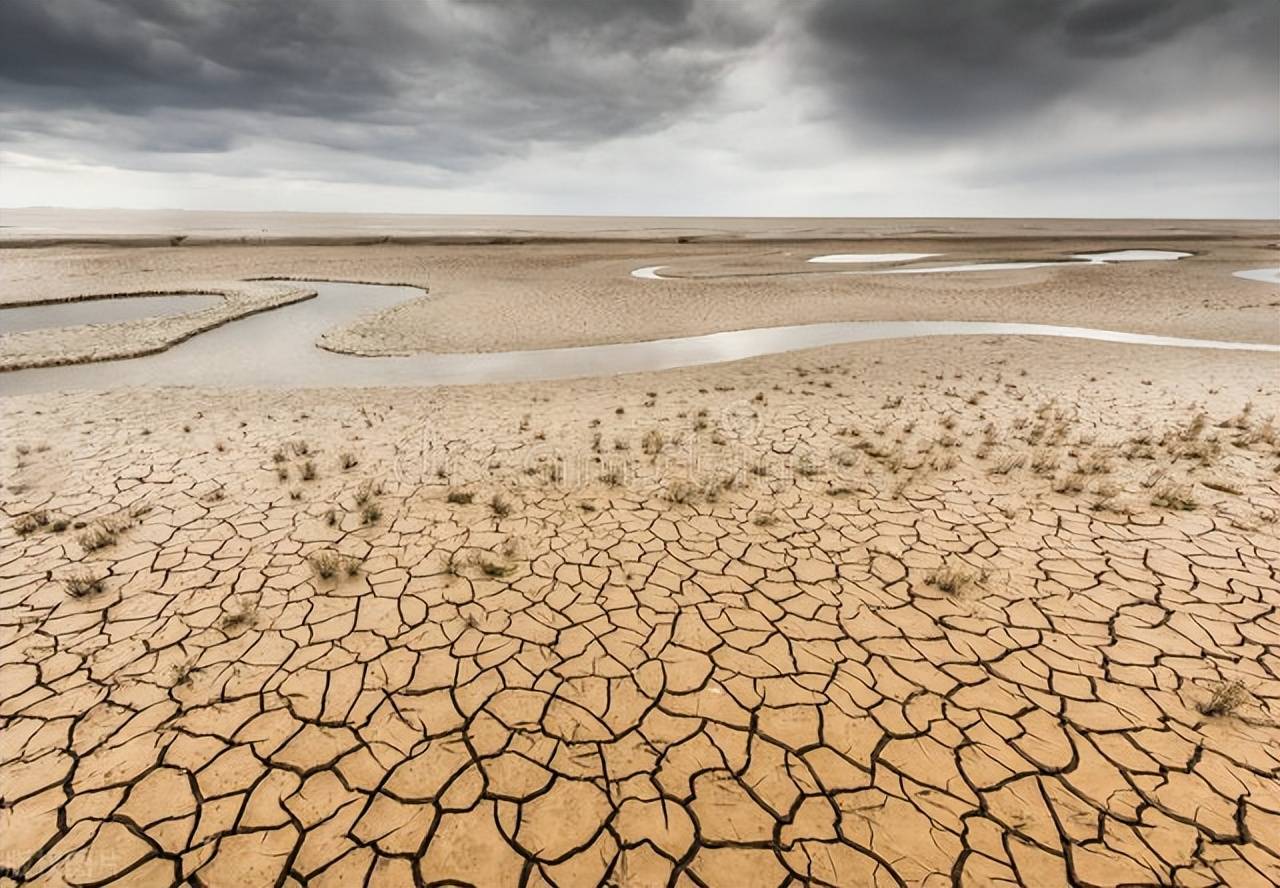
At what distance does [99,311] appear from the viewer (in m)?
17.8

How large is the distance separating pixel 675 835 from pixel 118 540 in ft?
19.7

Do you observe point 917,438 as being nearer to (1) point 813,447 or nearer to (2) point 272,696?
(1) point 813,447

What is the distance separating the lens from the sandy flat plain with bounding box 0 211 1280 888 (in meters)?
2.85

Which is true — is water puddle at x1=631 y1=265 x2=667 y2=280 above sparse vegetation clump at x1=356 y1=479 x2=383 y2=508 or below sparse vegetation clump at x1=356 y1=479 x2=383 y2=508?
above

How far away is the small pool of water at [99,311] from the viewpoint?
1597 cm

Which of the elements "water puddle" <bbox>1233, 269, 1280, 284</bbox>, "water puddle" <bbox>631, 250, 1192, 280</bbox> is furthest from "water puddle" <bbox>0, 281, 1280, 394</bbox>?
"water puddle" <bbox>1233, 269, 1280, 284</bbox>

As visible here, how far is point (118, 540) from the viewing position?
17.7ft

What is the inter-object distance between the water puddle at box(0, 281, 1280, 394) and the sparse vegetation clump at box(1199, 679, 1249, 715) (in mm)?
9985

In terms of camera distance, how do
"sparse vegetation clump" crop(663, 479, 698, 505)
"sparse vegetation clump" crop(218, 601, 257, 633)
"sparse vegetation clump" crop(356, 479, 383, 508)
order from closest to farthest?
"sparse vegetation clump" crop(218, 601, 257, 633)
"sparse vegetation clump" crop(356, 479, 383, 508)
"sparse vegetation clump" crop(663, 479, 698, 505)

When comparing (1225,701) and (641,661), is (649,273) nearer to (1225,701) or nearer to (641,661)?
(641,661)

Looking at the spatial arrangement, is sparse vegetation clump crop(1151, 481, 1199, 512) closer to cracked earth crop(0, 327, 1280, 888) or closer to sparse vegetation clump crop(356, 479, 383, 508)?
cracked earth crop(0, 327, 1280, 888)

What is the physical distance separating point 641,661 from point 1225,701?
375 cm

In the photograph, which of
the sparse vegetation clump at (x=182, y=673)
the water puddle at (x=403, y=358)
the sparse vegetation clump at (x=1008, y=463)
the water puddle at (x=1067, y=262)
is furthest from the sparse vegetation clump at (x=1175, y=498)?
the water puddle at (x=1067, y=262)

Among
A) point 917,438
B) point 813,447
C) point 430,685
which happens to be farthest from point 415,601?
point 917,438
